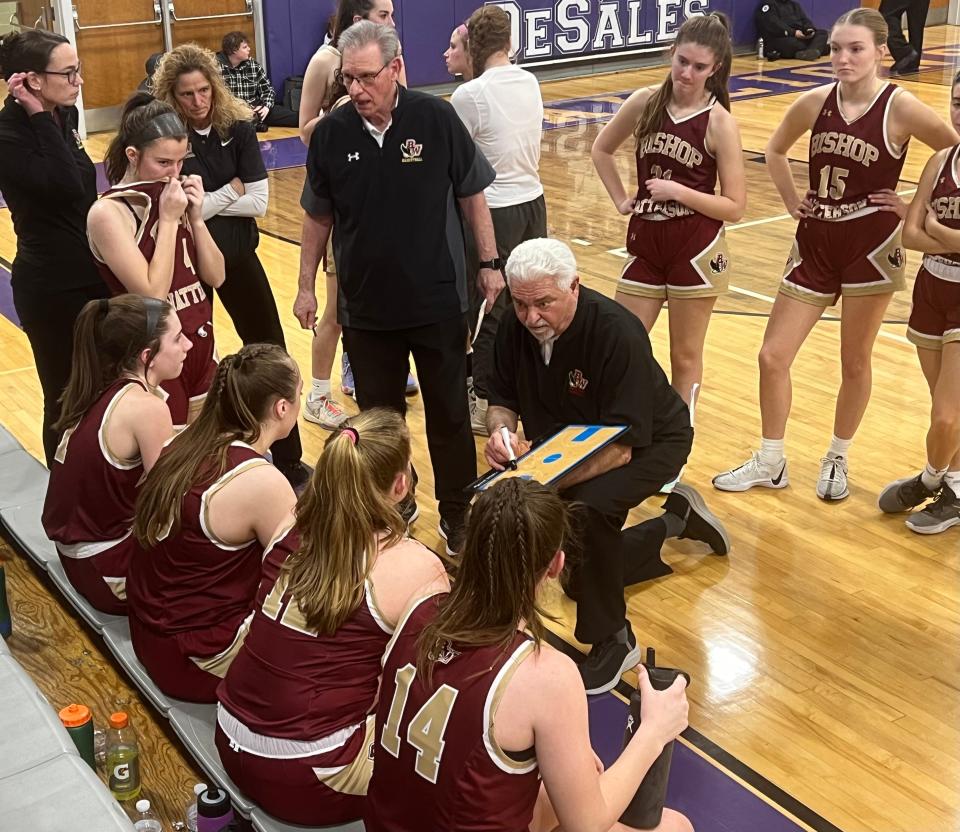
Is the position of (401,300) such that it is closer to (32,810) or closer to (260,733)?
(260,733)

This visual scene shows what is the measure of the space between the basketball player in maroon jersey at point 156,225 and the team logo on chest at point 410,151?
66cm

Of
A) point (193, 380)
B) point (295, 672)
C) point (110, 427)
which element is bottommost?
point (295, 672)

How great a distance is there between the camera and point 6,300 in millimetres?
7223

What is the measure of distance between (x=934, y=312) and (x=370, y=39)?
2.10m

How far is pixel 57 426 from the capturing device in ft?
11.4

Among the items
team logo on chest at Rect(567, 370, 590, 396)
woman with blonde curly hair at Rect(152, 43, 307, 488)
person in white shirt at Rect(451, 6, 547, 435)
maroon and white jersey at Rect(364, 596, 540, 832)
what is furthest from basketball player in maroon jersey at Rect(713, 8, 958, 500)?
maroon and white jersey at Rect(364, 596, 540, 832)

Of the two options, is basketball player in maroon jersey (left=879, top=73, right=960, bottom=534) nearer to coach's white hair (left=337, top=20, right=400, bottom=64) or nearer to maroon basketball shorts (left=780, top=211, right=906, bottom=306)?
maroon basketball shorts (left=780, top=211, right=906, bottom=306)

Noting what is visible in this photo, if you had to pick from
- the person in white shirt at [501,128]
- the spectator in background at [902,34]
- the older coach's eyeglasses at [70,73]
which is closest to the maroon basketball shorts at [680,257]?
the person in white shirt at [501,128]

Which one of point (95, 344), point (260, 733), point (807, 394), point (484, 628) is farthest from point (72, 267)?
point (807, 394)

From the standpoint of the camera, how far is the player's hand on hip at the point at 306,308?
14.1ft

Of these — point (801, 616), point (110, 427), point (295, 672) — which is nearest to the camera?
point (295, 672)

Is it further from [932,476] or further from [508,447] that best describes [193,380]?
[932,476]

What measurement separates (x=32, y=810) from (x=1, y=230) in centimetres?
687

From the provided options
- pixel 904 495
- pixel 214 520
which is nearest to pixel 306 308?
pixel 214 520
